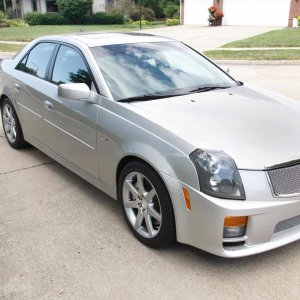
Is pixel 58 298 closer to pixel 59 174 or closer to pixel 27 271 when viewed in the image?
pixel 27 271

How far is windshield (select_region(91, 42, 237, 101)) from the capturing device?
3712mm

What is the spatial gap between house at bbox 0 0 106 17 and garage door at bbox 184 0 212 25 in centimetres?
1326

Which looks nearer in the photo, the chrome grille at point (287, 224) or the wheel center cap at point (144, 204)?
the chrome grille at point (287, 224)

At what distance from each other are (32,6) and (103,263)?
49794 millimetres

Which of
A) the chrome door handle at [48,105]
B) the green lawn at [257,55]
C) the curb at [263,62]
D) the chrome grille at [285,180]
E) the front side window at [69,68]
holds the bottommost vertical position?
the curb at [263,62]

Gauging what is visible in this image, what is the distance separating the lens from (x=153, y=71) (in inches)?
155

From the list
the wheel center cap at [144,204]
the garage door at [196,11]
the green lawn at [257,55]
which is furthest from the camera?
the garage door at [196,11]

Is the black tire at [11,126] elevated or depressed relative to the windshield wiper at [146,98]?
depressed

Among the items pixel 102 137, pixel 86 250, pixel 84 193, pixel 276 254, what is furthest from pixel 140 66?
pixel 276 254

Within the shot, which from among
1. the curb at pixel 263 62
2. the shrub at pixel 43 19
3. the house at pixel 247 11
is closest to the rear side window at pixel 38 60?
the curb at pixel 263 62

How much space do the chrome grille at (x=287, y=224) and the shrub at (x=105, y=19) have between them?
133 ft

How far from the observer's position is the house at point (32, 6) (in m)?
46.7

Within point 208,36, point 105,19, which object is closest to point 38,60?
point 208,36

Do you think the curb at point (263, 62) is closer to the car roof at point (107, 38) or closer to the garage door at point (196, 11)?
the car roof at point (107, 38)
